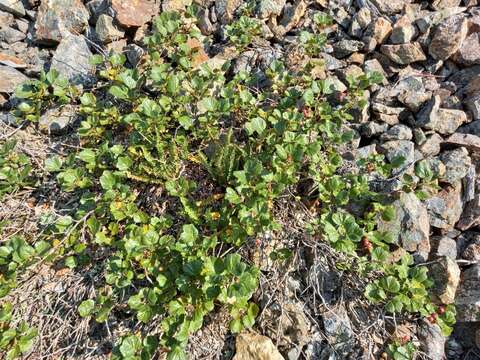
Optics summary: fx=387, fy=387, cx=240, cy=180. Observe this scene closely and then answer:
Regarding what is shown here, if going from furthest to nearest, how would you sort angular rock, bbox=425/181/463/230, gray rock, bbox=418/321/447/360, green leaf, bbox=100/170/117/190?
angular rock, bbox=425/181/463/230, green leaf, bbox=100/170/117/190, gray rock, bbox=418/321/447/360

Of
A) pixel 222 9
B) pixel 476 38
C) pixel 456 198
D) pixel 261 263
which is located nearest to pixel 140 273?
pixel 261 263

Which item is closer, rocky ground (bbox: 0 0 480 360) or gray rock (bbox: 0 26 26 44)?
rocky ground (bbox: 0 0 480 360)

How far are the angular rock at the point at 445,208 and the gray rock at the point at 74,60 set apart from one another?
289cm

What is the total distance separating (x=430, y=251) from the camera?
103 inches

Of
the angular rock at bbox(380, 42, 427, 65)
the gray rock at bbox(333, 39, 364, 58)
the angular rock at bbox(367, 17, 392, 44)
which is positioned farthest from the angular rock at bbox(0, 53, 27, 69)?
the angular rock at bbox(380, 42, 427, 65)

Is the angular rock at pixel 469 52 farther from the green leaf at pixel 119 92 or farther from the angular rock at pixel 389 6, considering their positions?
the green leaf at pixel 119 92

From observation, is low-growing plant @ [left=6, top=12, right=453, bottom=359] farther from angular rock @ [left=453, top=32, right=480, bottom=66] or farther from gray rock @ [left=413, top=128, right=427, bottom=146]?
angular rock @ [left=453, top=32, right=480, bottom=66]

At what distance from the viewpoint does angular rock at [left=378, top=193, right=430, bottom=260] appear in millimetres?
2574

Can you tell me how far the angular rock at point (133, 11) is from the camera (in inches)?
134

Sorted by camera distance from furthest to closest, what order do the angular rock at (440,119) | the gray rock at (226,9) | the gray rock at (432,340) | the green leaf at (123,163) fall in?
the gray rock at (226,9) < the angular rock at (440,119) < the green leaf at (123,163) < the gray rock at (432,340)

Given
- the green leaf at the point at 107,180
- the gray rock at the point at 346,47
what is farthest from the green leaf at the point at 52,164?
the gray rock at the point at 346,47

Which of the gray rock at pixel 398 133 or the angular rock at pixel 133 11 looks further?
the angular rock at pixel 133 11

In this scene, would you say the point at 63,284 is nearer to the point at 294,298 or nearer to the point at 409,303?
the point at 294,298

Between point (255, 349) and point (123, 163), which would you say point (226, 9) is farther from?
point (255, 349)
